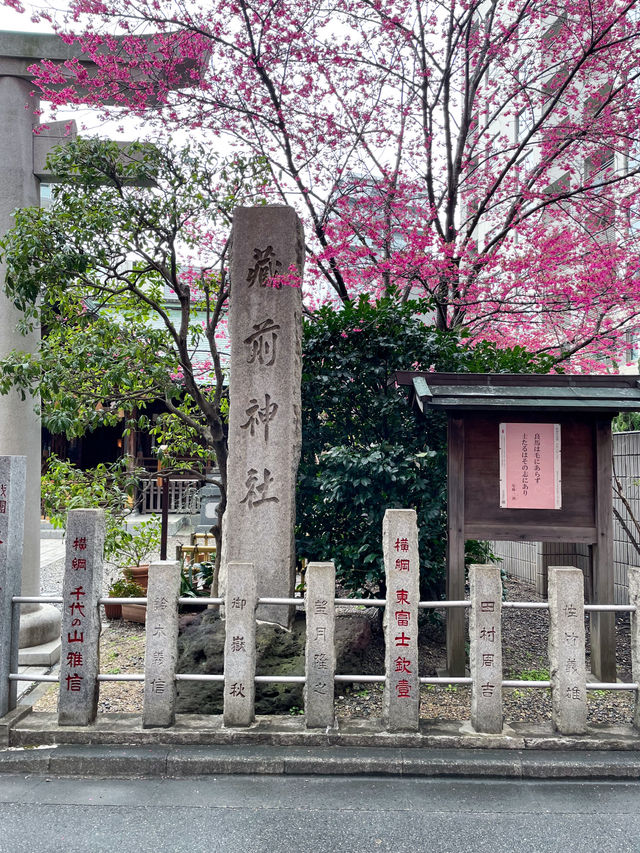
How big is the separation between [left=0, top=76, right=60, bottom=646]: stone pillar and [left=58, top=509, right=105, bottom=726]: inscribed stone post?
252cm

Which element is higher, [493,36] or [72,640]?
[493,36]

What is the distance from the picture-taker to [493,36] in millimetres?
8188

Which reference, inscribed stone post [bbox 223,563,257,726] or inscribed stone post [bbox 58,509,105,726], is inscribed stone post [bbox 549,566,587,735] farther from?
inscribed stone post [bbox 58,509,105,726]

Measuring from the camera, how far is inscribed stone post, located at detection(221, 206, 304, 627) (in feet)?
19.8

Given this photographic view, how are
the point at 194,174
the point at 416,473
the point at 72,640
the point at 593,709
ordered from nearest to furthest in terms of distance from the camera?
the point at 72,640
the point at 593,709
the point at 416,473
the point at 194,174

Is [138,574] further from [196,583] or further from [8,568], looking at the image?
[8,568]

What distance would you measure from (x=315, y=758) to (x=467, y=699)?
6.13ft

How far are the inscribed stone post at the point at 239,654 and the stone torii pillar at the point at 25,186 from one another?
3.19 meters

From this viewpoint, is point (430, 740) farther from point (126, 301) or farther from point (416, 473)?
point (126, 301)

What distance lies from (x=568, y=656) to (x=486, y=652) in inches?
24.0

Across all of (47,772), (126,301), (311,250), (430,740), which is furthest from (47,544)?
(430,740)

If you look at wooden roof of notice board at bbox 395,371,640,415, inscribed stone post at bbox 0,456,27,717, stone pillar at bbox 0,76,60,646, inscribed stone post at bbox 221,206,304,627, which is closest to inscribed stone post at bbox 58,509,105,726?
inscribed stone post at bbox 0,456,27,717

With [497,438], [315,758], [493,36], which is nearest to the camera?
[315,758]

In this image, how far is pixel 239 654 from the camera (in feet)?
15.3
